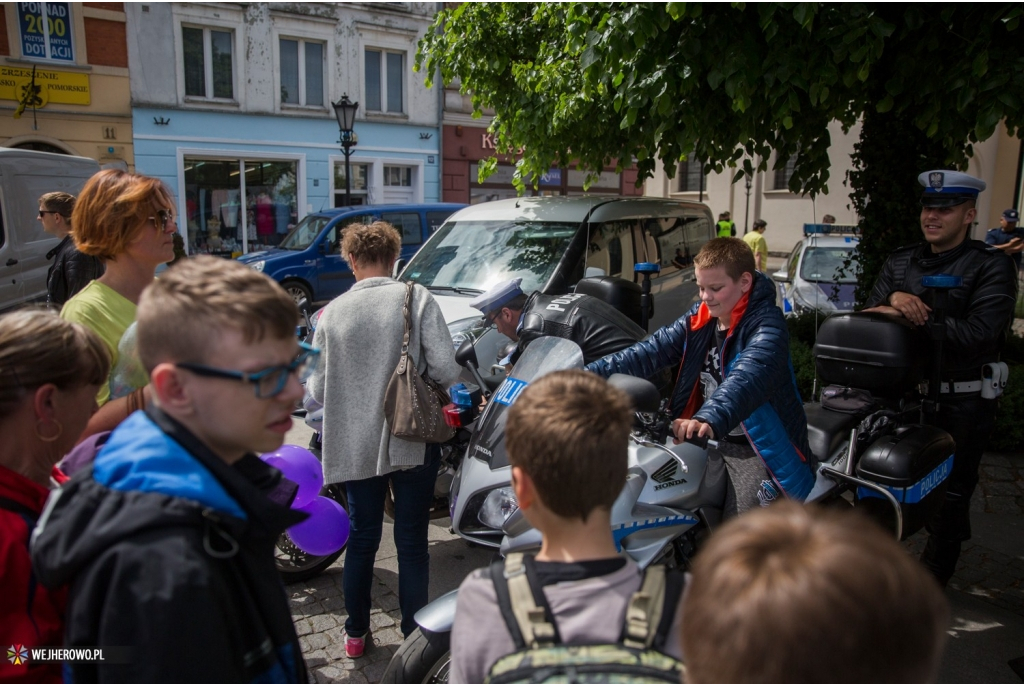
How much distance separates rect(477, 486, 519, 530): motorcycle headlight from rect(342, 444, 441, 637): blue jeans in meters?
0.68

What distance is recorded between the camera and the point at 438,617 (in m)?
2.21

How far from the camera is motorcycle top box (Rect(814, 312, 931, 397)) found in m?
3.28

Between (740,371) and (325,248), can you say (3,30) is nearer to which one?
(325,248)

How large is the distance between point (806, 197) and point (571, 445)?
16.5 meters

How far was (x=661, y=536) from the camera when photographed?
2422 millimetres

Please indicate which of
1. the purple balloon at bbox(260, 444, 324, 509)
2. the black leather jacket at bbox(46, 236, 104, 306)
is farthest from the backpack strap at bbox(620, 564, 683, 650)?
the black leather jacket at bbox(46, 236, 104, 306)

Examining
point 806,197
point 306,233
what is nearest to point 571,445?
point 306,233

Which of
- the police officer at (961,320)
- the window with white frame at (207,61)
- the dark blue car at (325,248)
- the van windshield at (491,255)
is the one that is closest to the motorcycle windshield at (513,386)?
the police officer at (961,320)

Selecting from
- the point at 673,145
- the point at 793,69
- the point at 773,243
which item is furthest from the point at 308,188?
the point at 793,69

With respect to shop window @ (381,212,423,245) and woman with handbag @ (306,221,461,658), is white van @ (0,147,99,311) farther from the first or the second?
woman with handbag @ (306,221,461,658)

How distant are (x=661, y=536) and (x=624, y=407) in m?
1.10

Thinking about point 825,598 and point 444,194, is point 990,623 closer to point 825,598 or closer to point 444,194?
point 825,598

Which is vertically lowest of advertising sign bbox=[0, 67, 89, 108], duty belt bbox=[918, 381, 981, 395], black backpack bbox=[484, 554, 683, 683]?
duty belt bbox=[918, 381, 981, 395]

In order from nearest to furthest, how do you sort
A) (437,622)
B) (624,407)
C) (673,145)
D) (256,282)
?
(256,282) < (624,407) < (437,622) < (673,145)
